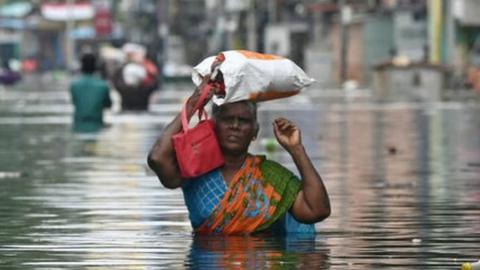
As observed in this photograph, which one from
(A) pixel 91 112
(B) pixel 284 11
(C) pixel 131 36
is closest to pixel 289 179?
(A) pixel 91 112

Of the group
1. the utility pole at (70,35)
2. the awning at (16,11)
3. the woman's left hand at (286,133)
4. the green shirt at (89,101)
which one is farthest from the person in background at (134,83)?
the awning at (16,11)

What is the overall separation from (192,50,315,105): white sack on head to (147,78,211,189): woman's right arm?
18 cm

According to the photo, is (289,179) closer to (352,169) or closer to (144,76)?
(352,169)

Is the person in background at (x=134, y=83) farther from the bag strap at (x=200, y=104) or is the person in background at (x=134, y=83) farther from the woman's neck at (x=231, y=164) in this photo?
the bag strap at (x=200, y=104)

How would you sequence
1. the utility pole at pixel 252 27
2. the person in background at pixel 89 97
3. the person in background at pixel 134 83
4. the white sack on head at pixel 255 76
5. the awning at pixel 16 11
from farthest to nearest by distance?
the awning at pixel 16 11, the utility pole at pixel 252 27, the person in background at pixel 134 83, the person in background at pixel 89 97, the white sack on head at pixel 255 76

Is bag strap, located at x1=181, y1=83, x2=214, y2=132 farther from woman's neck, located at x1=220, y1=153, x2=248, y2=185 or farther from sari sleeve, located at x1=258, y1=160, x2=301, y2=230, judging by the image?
sari sleeve, located at x1=258, y1=160, x2=301, y2=230

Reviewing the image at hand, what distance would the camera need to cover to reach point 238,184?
43.5 ft

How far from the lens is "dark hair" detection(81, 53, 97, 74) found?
106 feet

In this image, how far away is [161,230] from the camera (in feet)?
49.1

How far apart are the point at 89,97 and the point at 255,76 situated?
21.3 meters

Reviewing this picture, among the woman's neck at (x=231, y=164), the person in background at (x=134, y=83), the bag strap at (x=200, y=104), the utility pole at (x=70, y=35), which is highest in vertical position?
the bag strap at (x=200, y=104)

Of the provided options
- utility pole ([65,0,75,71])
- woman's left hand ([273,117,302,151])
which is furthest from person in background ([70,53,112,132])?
utility pole ([65,0,75,71])

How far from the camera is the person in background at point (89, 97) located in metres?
33.1

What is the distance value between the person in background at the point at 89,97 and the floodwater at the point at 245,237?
0.45 meters
